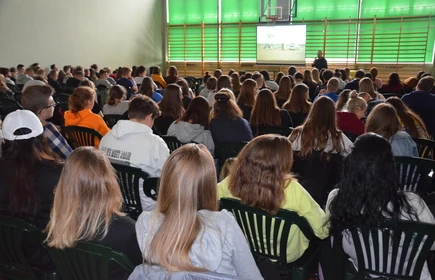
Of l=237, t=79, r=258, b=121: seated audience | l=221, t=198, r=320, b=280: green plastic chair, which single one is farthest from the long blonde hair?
l=237, t=79, r=258, b=121: seated audience

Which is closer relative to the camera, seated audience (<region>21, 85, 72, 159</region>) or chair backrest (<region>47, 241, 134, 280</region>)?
chair backrest (<region>47, 241, 134, 280</region>)

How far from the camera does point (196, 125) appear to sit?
4027 mm

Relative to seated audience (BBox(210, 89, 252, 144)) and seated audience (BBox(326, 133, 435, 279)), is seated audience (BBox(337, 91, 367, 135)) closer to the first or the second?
seated audience (BBox(210, 89, 252, 144))

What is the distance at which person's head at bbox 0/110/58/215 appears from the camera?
2.11 meters

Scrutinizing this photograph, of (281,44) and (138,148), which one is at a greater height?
(281,44)

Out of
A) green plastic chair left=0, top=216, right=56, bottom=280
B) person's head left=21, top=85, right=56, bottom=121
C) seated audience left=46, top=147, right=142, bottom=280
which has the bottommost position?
green plastic chair left=0, top=216, right=56, bottom=280

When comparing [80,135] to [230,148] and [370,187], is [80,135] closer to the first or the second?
[230,148]

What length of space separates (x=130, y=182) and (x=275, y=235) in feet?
4.12

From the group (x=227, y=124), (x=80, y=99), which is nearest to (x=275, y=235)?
(x=227, y=124)

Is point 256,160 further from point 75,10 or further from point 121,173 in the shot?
point 75,10

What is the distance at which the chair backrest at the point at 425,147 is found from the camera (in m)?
3.50

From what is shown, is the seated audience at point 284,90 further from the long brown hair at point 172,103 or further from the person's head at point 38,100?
the person's head at point 38,100

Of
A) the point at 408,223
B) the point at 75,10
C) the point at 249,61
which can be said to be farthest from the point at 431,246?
the point at 249,61

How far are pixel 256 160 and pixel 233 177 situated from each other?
193 millimetres
